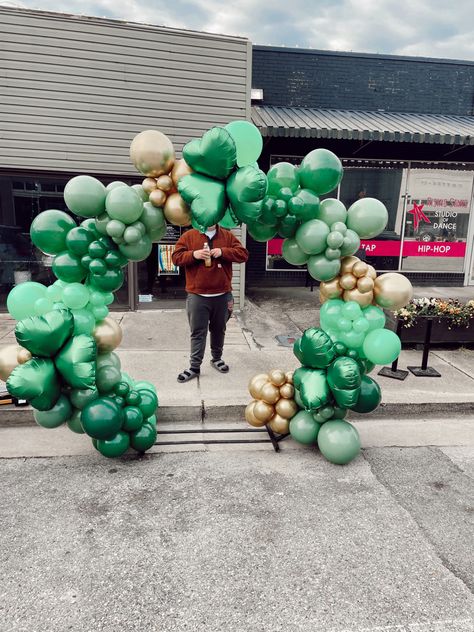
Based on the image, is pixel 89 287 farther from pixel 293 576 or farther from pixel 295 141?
pixel 295 141

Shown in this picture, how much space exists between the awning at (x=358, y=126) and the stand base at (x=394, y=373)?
4780 mm

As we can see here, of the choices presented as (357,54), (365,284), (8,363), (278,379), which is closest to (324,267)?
(365,284)

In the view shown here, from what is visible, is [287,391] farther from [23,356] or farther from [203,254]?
[23,356]

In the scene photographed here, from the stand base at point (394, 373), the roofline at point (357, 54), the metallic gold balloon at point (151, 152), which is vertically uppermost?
the roofline at point (357, 54)

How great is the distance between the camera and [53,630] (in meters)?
→ 2.09

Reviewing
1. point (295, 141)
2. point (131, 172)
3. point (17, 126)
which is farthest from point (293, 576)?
point (295, 141)

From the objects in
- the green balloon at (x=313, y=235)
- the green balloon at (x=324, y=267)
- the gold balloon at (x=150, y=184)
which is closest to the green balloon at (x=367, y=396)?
the green balloon at (x=324, y=267)

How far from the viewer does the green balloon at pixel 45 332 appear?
2.93 meters

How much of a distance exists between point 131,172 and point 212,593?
22.3ft

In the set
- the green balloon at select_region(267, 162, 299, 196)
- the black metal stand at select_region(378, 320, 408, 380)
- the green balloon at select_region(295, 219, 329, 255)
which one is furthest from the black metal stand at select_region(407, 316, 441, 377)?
the green balloon at select_region(267, 162, 299, 196)

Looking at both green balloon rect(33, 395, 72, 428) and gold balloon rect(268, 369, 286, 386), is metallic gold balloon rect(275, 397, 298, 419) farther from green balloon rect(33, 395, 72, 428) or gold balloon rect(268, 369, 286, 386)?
green balloon rect(33, 395, 72, 428)

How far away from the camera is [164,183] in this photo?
333 centimetres

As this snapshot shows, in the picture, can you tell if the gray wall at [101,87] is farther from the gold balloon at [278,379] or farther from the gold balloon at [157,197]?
the gold balloon at [278,379]

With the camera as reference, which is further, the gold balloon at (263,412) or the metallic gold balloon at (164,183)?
the gold balloon at (263,412)
